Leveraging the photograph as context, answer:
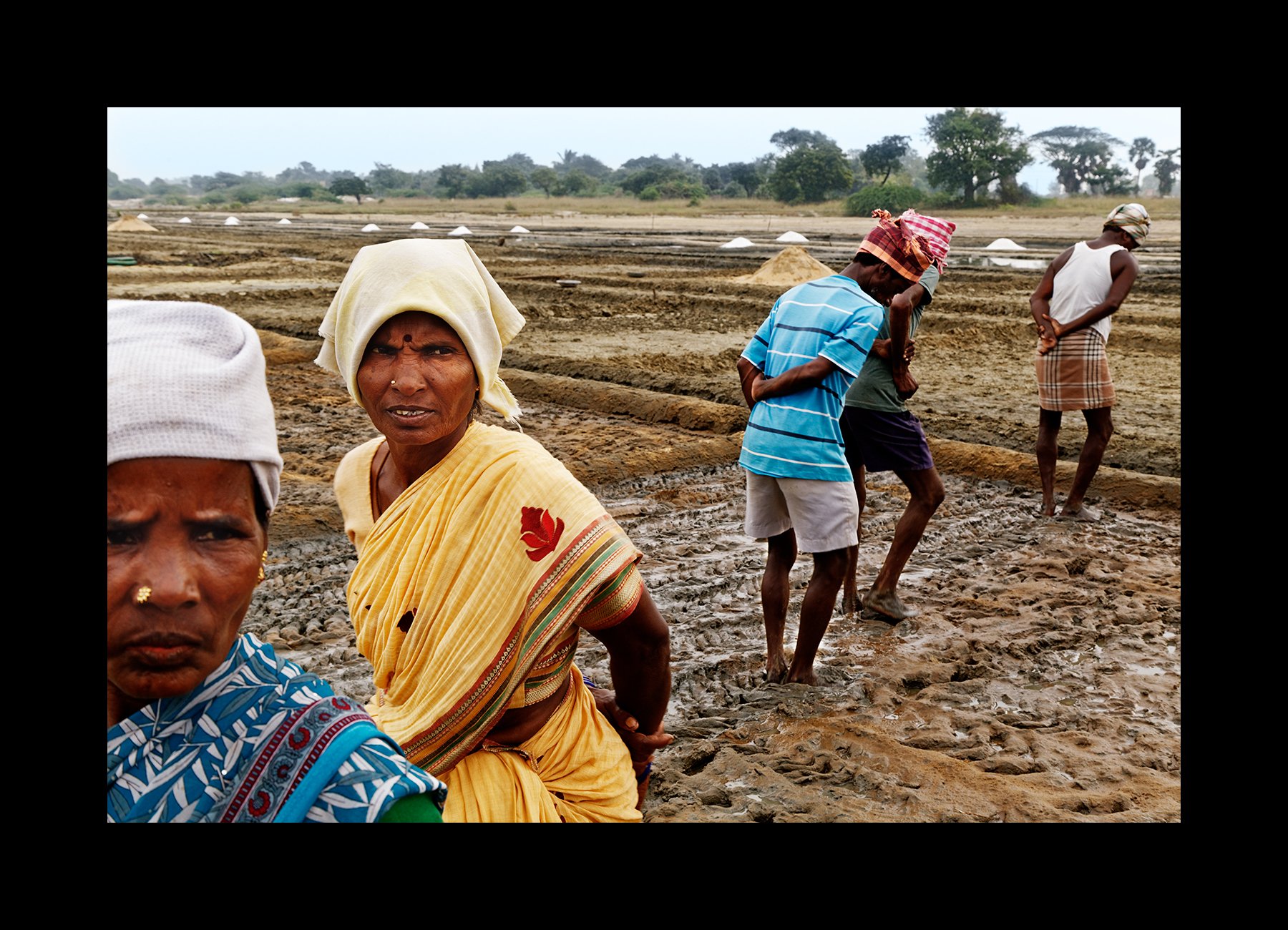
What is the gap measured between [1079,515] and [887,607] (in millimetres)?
2142

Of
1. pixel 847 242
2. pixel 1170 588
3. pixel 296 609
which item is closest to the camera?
pixel 296 609

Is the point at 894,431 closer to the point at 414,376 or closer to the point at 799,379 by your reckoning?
the point at 799,379

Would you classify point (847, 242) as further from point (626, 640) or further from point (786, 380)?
point (626, 640)

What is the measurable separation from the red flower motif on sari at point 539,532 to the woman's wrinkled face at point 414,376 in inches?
8.1

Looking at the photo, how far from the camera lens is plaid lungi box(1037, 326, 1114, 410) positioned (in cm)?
650

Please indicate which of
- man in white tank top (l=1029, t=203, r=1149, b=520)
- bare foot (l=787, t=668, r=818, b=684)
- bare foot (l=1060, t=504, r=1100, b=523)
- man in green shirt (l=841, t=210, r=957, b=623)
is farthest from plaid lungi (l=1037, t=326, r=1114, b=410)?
bare foot (l=787, t=668, r=818, b=684)

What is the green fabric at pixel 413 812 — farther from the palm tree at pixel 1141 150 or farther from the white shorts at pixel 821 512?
the palm tree at pixel 1141 150

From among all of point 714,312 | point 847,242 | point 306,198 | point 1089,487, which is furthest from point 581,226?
point 306,198

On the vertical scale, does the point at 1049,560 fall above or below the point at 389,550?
below

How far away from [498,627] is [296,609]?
134 inches

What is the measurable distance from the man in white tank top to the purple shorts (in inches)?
77.6

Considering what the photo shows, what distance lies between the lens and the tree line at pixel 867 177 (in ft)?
145

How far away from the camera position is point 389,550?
1.93m

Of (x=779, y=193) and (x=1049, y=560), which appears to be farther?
(x=779, y=193)
